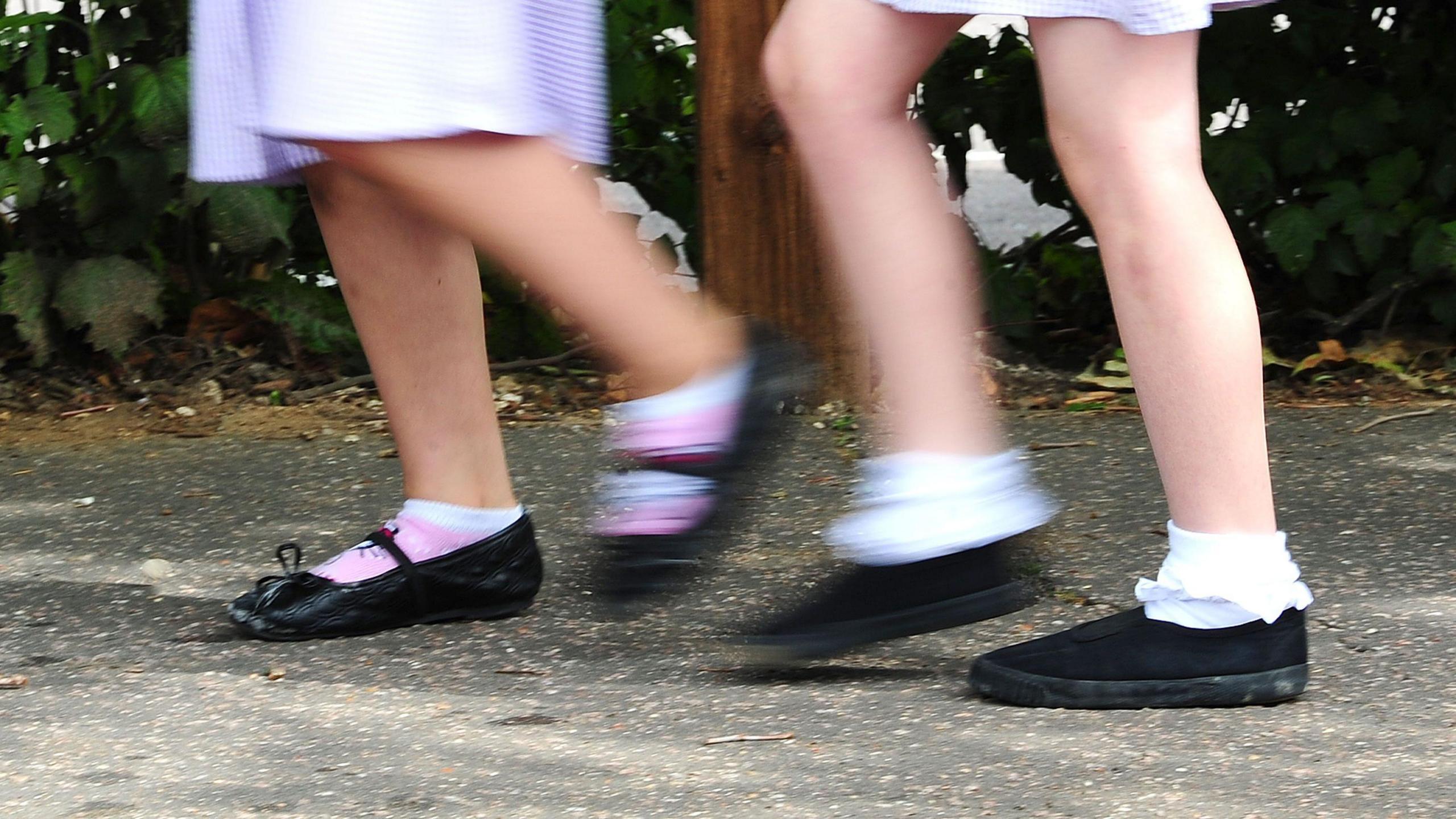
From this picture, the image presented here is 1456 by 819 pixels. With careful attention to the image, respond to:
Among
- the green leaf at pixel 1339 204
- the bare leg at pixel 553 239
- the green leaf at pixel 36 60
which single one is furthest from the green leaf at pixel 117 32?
the green leaf at pixel 1339 204

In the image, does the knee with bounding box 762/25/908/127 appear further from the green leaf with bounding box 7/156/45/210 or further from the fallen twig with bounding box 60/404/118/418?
the fallen twig with bounding box 60/404/118/418

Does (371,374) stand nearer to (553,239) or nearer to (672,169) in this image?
(672,169)

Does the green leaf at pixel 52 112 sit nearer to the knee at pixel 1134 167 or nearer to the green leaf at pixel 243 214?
the green leaf at pixel 243 214

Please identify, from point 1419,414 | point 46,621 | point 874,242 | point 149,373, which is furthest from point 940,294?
point 149,373

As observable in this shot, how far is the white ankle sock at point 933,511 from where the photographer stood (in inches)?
73.2

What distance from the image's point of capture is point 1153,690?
1829 mm

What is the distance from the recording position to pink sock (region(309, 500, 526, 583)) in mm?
2207

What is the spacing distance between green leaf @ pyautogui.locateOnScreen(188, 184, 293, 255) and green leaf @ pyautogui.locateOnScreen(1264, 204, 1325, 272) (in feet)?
6.80

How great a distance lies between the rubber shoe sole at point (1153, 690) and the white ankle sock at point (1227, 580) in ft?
0.21

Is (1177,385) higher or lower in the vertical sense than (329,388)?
higher

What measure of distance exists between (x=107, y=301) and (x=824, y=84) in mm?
2182

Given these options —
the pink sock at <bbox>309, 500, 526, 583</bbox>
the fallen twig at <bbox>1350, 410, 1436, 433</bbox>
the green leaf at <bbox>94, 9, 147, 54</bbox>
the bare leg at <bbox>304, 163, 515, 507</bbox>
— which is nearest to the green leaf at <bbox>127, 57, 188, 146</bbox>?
the green leaf at <bbox>94, 9, 147, 54</bbox>

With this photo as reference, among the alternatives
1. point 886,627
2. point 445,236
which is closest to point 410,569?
point 445,236

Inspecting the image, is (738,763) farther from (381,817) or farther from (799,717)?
(381,817)
